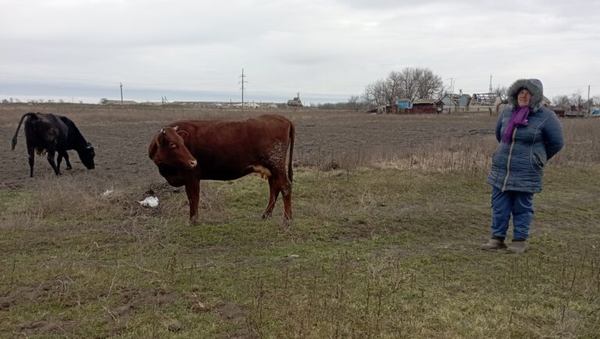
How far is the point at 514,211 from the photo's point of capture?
6656mm

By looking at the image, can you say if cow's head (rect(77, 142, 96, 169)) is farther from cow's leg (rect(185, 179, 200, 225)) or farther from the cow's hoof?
the cow's hoof

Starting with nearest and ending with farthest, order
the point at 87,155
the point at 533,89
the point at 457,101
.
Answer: the point at 533,89 → the point at 87,155 → the point at 457,101

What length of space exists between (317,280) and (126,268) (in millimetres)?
2052

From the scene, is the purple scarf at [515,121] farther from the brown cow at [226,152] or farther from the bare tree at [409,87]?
the bare tree at [409,87]

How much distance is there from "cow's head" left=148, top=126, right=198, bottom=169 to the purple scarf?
4.11 metres

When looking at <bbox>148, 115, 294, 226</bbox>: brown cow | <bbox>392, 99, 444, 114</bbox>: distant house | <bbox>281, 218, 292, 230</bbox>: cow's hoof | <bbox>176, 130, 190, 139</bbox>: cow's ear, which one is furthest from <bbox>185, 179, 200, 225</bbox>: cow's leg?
<bbox>392, 99, 444, 114</bbox>: distant house

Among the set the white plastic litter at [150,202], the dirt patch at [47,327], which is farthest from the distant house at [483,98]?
the dirt patch at [47,327]

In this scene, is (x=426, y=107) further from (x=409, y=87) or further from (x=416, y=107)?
(x=409, y=87)

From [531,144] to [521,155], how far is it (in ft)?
0.59

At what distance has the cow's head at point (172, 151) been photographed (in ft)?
23.4

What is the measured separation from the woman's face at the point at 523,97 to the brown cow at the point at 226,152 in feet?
10.7

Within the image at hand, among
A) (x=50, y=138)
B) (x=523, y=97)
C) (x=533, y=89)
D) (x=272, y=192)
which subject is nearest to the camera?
(x=533, y=89)

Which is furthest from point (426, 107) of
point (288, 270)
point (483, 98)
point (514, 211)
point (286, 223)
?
point (288, 270)

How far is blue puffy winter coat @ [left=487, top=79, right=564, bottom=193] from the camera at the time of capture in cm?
636
